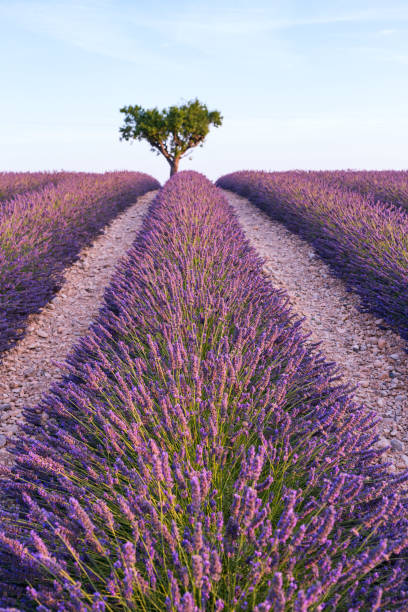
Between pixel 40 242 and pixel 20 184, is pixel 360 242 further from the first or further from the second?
pixel 20 184

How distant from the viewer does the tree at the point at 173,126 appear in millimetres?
22859

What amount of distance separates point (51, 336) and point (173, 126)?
21265 mm

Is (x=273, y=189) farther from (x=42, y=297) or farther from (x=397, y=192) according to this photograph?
(x=42, y=297)

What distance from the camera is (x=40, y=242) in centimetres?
527

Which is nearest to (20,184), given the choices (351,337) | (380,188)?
(380,188)

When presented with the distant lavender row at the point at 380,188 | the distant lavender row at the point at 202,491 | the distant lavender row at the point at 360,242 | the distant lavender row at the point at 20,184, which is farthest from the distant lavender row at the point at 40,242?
the distant lavender row at the point at 380,188

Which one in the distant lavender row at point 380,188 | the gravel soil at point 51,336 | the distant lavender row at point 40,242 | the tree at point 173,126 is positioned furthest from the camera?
the tree at point 173,126

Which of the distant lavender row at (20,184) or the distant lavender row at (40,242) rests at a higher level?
the distant lavender row at (20,184)

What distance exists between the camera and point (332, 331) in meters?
4.38

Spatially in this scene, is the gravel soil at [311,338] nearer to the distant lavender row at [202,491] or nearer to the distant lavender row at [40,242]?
the distant lavender row at [40,242]

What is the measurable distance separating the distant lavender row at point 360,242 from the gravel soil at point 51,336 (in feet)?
10.6

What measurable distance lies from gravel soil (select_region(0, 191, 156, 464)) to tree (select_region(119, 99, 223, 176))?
17841mm

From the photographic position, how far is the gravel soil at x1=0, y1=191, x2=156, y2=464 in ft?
10.6

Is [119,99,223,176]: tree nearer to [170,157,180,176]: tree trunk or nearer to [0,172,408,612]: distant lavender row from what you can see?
[170,157,180,176]: tree trunk
